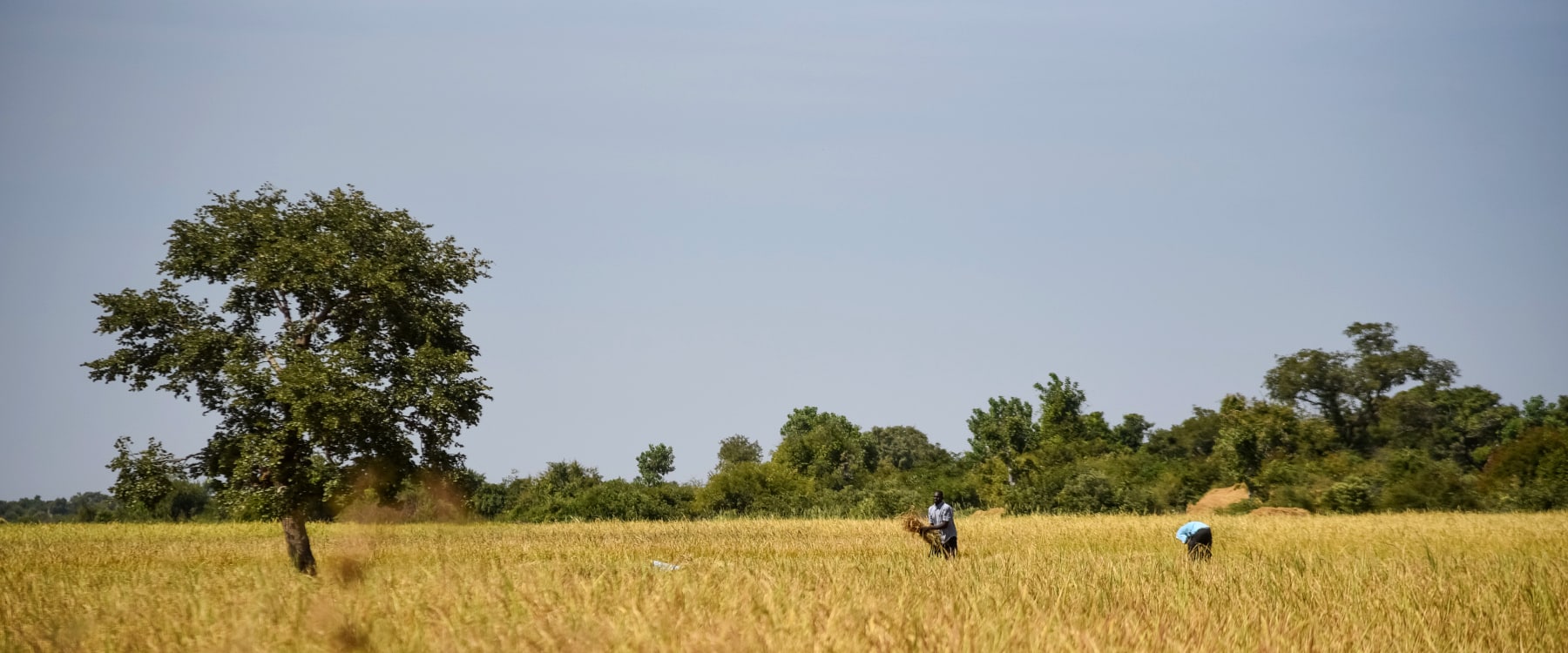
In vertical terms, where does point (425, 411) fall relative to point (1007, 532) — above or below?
above

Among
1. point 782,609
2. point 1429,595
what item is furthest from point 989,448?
point 782,609

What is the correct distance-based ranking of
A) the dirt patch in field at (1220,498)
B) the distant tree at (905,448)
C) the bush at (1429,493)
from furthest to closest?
the distant tree at (905,448) < the dirt patch in field at (1220,498) < the bush at (1429,493)

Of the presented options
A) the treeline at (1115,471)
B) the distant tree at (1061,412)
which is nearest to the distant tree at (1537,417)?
the treeline at (1115,471)

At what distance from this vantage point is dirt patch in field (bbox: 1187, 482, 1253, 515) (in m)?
57.7

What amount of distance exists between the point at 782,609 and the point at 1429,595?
7373mm

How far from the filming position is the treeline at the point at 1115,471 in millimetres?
26281

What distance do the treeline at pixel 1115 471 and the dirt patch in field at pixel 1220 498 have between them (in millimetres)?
759

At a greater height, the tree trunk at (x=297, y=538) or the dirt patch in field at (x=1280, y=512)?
the tree trunk at (x=297, y=538)

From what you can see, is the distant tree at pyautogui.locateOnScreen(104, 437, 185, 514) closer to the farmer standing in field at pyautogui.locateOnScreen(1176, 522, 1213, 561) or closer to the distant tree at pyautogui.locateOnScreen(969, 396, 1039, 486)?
the farmer standing in field at pyautogui.locateOnScreen(1176, 522, 1213, 561)

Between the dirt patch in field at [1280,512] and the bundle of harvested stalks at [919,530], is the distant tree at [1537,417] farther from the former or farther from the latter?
the bundle of harvested stalks at [919,530]

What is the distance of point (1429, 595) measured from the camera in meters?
9.95

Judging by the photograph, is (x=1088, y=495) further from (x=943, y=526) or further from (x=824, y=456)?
(x=824, y=456)

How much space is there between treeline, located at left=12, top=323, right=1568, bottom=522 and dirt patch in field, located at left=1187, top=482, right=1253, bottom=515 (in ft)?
2.49

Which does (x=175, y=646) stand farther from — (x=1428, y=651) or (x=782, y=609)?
(x=1428, y=651)
